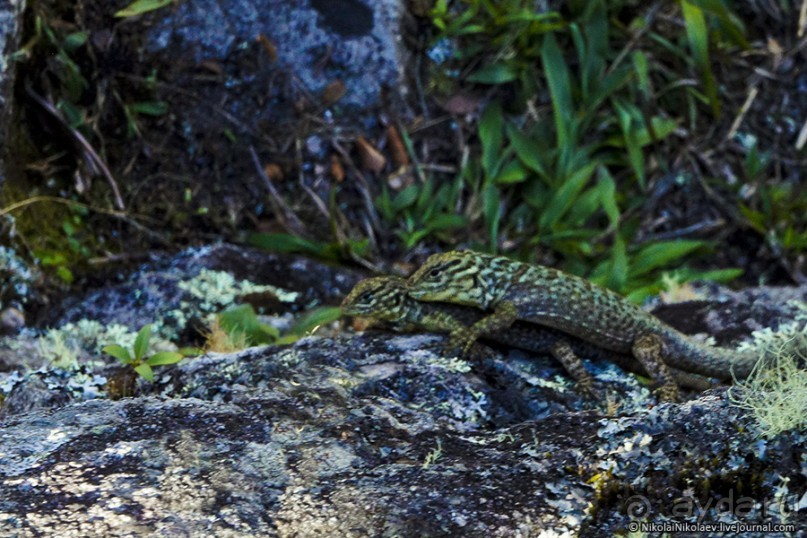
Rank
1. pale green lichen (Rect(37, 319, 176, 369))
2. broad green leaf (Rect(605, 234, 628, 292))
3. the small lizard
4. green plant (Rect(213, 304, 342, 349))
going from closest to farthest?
the small lizard → green plant (Rect(213, 304, 342, 349)) → pale green lichen (Rect(37, 319, 176, 369)) → broad green leaf (Rect(605, 234, 628, 292))

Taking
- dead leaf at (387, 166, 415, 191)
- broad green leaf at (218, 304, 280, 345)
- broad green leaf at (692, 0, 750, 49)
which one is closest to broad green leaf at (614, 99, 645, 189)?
broad green leaf at (692, 0, 750, 49)

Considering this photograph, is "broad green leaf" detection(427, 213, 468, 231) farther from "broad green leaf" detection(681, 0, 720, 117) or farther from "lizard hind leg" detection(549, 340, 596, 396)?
"lizard hind leg" detection(549, 340, 596, 396)

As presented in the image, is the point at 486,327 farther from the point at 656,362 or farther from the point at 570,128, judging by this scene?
the point at 570,128

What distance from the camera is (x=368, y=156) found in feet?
25.1

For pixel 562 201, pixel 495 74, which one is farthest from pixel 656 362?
pixel 495 74

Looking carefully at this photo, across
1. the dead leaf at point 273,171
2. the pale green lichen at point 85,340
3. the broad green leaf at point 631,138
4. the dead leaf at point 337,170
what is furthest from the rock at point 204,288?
the broad green leaf at point 631,138

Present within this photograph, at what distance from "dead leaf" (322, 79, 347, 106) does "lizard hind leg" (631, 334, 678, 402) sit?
351 centimetres

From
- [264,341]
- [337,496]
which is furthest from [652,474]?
[264,341]

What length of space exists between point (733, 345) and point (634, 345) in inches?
27.8

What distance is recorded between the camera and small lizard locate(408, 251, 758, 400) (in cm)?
482

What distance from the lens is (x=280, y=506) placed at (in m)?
3.16

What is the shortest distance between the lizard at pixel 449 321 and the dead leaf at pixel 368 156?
2816 mm

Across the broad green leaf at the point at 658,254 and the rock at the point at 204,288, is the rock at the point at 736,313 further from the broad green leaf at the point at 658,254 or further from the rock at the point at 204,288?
the rock at the point at 204,288

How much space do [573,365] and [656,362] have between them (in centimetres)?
37
